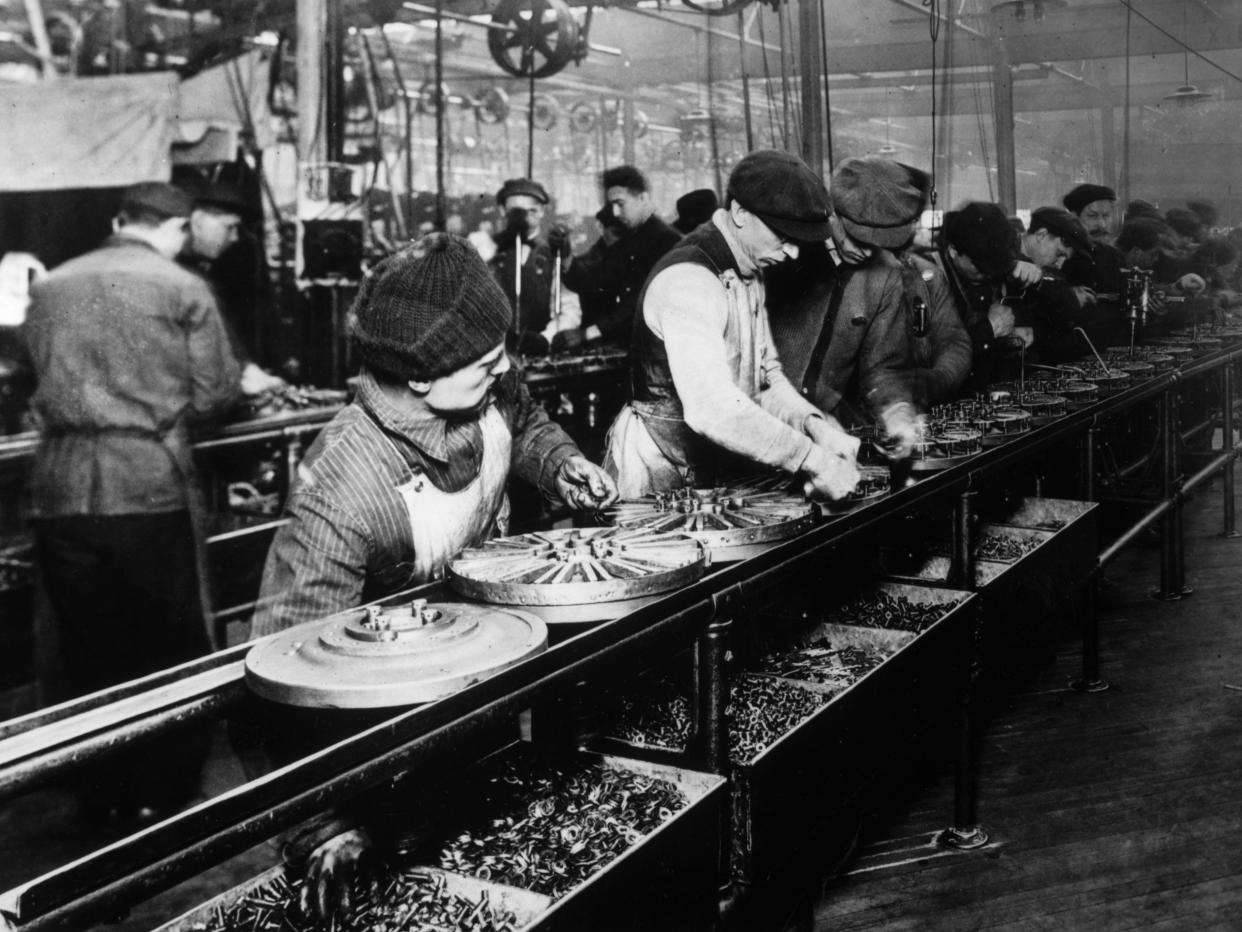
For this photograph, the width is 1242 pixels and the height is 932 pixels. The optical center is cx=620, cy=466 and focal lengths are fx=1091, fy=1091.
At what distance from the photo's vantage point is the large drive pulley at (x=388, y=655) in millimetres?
1344

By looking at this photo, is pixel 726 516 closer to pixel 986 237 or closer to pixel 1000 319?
pixel 986 237

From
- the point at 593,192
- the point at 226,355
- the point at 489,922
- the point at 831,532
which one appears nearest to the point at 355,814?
the point at 489,922

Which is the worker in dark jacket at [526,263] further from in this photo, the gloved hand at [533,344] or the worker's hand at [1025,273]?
the worker's hand at [1025,273]

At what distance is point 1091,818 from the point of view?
313 cm

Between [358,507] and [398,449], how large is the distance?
161 millimetres

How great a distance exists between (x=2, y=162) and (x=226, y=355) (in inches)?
74.6

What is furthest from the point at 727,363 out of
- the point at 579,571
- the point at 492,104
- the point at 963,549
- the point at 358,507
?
the point at 492,104

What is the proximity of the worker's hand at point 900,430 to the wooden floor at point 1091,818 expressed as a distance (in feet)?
3.57

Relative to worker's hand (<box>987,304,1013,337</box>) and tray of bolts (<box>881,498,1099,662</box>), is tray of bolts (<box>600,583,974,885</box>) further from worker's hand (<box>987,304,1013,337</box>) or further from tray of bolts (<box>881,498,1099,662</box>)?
worker's hand (<box>987,304,1013,337</box>)

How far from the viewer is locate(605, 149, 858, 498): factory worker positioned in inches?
103

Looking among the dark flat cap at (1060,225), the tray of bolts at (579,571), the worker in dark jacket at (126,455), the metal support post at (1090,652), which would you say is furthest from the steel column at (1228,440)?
the worker in dark jacket at (126,455)

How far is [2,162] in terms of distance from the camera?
15.8ft

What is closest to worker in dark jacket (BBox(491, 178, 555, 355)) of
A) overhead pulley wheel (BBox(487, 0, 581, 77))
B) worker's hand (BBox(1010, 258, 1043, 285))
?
overhead pulley wheel (BBox(487, 0, 581, 77))

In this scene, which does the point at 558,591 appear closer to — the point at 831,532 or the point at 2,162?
the point at 831,532
